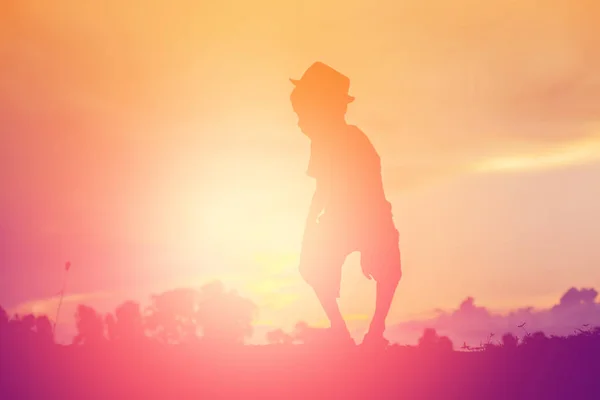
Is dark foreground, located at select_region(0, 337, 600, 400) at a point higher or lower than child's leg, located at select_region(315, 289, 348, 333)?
lower

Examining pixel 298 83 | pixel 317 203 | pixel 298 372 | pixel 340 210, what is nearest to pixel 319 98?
pixel 298 83

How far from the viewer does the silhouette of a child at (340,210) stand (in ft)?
55.7

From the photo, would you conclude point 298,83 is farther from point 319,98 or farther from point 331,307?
point 331,307

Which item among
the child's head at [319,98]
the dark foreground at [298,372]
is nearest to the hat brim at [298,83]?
the child's head at [319,98]

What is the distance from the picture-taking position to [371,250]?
17.2 metres

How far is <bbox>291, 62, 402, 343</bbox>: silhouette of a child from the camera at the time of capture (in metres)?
17.0

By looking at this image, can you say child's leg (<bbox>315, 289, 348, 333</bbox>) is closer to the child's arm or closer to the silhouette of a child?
the silhouette of a child

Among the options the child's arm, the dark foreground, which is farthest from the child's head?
the dark foreground

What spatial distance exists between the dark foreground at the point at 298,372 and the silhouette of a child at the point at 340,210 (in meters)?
1.68

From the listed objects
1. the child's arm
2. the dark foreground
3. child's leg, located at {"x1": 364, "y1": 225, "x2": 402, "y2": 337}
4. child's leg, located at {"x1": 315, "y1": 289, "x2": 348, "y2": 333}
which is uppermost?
the child's arm

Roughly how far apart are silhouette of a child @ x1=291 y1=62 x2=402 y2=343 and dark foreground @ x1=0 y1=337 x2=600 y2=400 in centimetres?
168

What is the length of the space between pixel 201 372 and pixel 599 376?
302 inches

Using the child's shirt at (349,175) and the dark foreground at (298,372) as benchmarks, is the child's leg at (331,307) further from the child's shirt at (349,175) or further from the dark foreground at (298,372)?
the child's shirt at (349,175)

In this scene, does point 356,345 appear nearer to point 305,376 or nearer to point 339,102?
point 305,376
